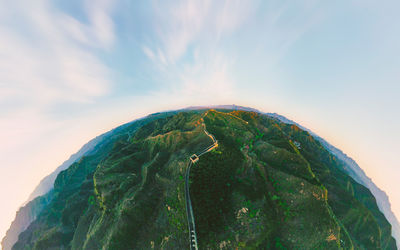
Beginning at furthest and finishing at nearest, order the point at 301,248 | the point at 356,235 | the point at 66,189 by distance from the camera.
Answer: the point at 66,189 → the point at 356,235 → the point at 301,248

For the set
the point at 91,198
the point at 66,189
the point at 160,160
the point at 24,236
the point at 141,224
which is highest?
the point at 160,160

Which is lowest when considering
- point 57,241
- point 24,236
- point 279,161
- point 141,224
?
point 24,236

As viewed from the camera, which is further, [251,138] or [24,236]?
[24,236]

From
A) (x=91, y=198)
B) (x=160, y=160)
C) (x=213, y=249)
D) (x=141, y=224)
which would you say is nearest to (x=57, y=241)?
(x=91, y=198)

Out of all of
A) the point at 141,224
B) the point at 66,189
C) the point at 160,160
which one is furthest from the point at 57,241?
the point at 160,160

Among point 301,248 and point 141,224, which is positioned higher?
point 141,224

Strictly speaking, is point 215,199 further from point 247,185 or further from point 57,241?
point 57,241

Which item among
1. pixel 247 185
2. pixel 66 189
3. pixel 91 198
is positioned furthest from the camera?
pixel 66 189

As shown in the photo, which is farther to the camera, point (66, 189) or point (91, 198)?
point (66, 189)

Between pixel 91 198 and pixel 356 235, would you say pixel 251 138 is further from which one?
pixel 91 198
